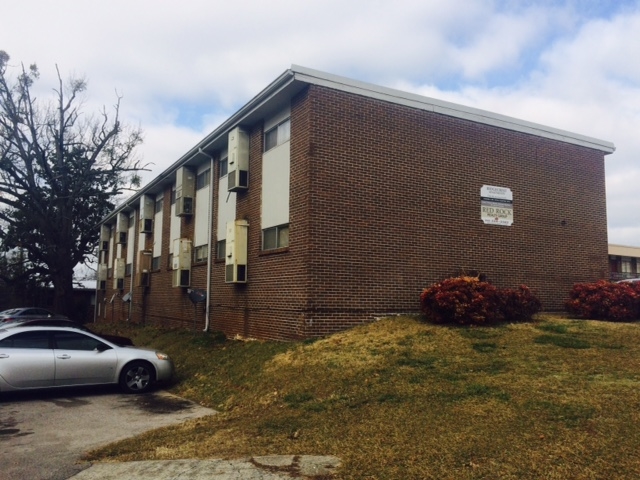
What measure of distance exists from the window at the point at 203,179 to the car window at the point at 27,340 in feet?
32.6

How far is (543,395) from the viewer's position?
7.25 metres

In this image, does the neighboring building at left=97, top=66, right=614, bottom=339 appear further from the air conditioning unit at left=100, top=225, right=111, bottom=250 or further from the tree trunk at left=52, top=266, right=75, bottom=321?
the air conditioning unit at left=100, top=225, right=111, bottom=250

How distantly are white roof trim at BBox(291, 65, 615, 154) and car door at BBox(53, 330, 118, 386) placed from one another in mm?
7163

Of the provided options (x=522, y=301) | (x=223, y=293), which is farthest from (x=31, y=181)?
(x=522, y=301)

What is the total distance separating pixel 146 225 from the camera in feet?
87.0

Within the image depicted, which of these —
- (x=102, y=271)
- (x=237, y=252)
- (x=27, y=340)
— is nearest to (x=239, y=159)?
(x=237, y=252)

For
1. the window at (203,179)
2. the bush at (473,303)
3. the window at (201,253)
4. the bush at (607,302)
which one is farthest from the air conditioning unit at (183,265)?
the bush at (607,302)

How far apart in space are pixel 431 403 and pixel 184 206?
15295 millimetres

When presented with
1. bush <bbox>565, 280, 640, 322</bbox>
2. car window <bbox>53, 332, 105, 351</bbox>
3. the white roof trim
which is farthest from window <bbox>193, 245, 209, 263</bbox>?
bush <bbox>565, 280, 640, 322</bbox>

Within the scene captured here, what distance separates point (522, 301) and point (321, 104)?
646 cm

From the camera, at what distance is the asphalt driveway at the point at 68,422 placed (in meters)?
6.61

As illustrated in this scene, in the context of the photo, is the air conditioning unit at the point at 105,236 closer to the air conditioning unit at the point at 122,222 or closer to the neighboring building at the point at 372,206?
the air conditioning unit at the point at 122,222

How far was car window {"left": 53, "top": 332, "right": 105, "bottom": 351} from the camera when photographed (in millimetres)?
11375

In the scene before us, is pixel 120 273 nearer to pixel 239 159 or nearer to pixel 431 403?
pixel 239 159
